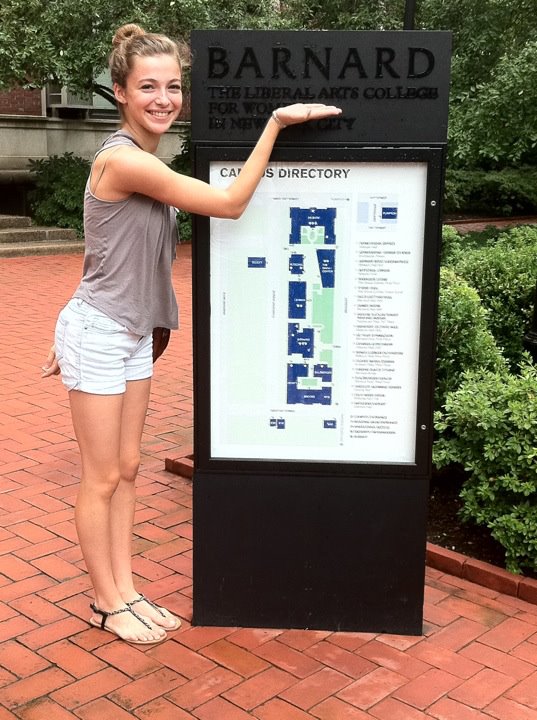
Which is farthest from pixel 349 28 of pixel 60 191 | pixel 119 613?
pixel 119 613

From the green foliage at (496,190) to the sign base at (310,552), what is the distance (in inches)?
674

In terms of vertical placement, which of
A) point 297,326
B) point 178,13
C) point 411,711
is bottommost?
point 411,711

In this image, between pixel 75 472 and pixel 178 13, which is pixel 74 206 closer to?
pixel 178 13

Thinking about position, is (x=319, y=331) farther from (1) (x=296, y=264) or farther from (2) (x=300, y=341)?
(1) (x=296, y=264)

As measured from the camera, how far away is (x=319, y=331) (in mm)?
3168

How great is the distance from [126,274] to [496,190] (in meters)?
20.1

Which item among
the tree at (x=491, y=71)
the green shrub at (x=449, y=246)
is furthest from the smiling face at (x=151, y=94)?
the tree at (x=491, y=71)

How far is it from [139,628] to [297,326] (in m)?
1.22

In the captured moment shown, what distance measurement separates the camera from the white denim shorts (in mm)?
2967

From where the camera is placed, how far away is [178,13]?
12.6 meters

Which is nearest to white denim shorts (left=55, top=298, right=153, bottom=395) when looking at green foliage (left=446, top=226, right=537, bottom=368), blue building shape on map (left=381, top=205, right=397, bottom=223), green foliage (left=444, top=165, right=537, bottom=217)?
blue building shape on map (left=381, top=205, right=397, bottom=223)

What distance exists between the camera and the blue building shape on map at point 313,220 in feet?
10.0

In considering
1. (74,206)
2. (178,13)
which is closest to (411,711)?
(178,13)

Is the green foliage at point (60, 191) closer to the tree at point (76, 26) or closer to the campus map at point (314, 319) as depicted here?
the tree at point (76, 26)
